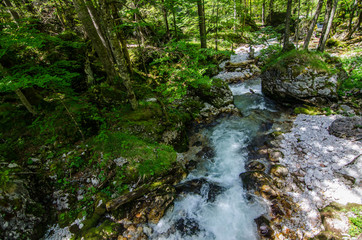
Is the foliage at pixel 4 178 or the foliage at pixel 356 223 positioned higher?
the foliage at pixel 4 178

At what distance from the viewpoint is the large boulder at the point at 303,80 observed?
900cm

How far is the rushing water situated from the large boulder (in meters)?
3.52

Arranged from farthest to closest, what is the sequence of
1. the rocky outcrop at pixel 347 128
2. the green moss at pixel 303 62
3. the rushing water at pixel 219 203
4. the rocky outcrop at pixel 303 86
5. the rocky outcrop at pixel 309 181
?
1. the green moss at pixel 303 62
2. the rocky outcrop at pixel 303 86
3. the rocky outcrop at pixel 347 128
4. the rushing water at pixel 219 203
5. the rocky outcrop at pixel 309 181

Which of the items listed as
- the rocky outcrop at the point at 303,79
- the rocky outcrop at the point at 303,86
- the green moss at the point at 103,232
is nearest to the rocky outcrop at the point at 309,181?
the rocky outcrop at the point at 303,86

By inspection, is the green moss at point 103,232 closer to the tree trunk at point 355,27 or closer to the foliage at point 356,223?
the foliage at point 356,223

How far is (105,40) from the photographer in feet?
22.5

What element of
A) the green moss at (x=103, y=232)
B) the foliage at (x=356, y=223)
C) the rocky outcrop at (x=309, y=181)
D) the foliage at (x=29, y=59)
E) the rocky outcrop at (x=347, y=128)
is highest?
the foliage at (x=29, y=59)

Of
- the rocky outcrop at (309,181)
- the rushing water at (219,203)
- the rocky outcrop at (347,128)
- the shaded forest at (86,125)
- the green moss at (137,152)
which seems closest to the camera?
the rocky outcrop at (309,181)

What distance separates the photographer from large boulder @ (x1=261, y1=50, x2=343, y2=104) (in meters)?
9.00

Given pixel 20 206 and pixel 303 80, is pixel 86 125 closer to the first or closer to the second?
pixel 20 206

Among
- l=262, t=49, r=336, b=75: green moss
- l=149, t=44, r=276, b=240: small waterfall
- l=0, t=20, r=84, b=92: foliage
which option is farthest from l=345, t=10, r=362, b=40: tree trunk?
l=0, t=20, r=84, b=92: foliage

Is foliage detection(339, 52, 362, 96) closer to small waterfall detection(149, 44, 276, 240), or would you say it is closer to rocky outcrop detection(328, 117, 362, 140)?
rocky outcrop detection(328, 117, 362, 140)

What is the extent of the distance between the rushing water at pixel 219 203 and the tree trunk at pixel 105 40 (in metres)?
4.44

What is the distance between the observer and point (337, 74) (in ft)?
Result: 30.0
